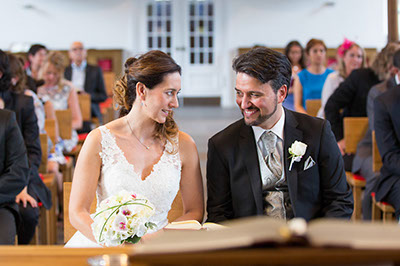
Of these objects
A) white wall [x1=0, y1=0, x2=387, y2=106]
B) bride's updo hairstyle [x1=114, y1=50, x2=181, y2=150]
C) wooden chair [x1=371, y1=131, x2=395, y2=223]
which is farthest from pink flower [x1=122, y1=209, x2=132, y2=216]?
white wall [x1=0, y1=0, x2=387, y2=106]

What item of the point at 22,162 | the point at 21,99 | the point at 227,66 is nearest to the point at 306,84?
the point at 21,99

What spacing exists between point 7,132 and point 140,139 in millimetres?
946

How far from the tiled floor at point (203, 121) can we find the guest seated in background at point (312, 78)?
1.62 meters

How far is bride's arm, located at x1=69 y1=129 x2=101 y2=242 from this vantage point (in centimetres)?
248

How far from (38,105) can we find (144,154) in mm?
2426

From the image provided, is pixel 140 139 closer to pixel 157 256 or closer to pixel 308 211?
pixel 308 211

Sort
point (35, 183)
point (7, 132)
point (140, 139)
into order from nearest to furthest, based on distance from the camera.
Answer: point (140, 139), point (7, 132), point (35, 183)

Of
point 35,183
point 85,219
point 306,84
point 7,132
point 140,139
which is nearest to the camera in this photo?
point 85,219

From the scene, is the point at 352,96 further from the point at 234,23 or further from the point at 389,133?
the point at 234,23

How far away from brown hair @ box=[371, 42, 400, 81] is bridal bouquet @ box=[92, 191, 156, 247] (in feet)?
11.1

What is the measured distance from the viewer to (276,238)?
3.20 feet

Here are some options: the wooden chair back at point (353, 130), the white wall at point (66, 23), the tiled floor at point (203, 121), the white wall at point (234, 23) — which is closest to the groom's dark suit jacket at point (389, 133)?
the wooden chair back at point (353, 130)

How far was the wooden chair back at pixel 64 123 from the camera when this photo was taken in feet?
18.1

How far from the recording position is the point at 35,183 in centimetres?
395
